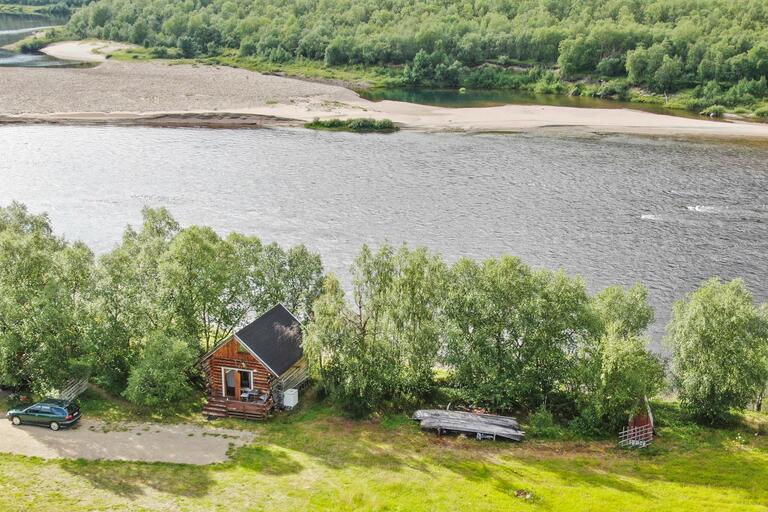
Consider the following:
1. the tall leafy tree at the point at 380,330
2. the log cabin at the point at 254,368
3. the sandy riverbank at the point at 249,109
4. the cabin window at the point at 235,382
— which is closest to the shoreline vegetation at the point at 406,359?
the tall leafy tree at the point at 380,330

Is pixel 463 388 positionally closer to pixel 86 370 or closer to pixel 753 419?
pixel 753 419

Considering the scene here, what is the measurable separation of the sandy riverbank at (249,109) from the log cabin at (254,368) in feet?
283

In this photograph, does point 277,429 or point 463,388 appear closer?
point 277,429

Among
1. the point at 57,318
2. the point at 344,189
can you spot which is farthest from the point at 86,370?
the point at 344,189

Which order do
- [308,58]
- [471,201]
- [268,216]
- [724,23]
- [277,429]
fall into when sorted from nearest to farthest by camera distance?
[277,429], [268,216], [471,201], [724,23], [308,58]

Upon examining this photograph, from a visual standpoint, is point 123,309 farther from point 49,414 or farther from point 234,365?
point 234,365

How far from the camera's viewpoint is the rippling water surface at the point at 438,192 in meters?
75.6

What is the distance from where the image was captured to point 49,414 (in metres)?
43.1

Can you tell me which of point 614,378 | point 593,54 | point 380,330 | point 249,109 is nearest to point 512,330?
point 614,378

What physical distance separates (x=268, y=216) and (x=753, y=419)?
54818 mm

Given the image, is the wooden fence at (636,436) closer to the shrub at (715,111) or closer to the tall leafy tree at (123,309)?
the tall leafy tree at (123,309)

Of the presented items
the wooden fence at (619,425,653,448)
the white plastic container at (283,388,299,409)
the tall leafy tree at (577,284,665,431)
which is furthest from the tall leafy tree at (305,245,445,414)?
the wooden fence at (619,425,653,448)

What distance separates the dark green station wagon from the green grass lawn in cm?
286

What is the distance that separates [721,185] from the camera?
95.1 m
